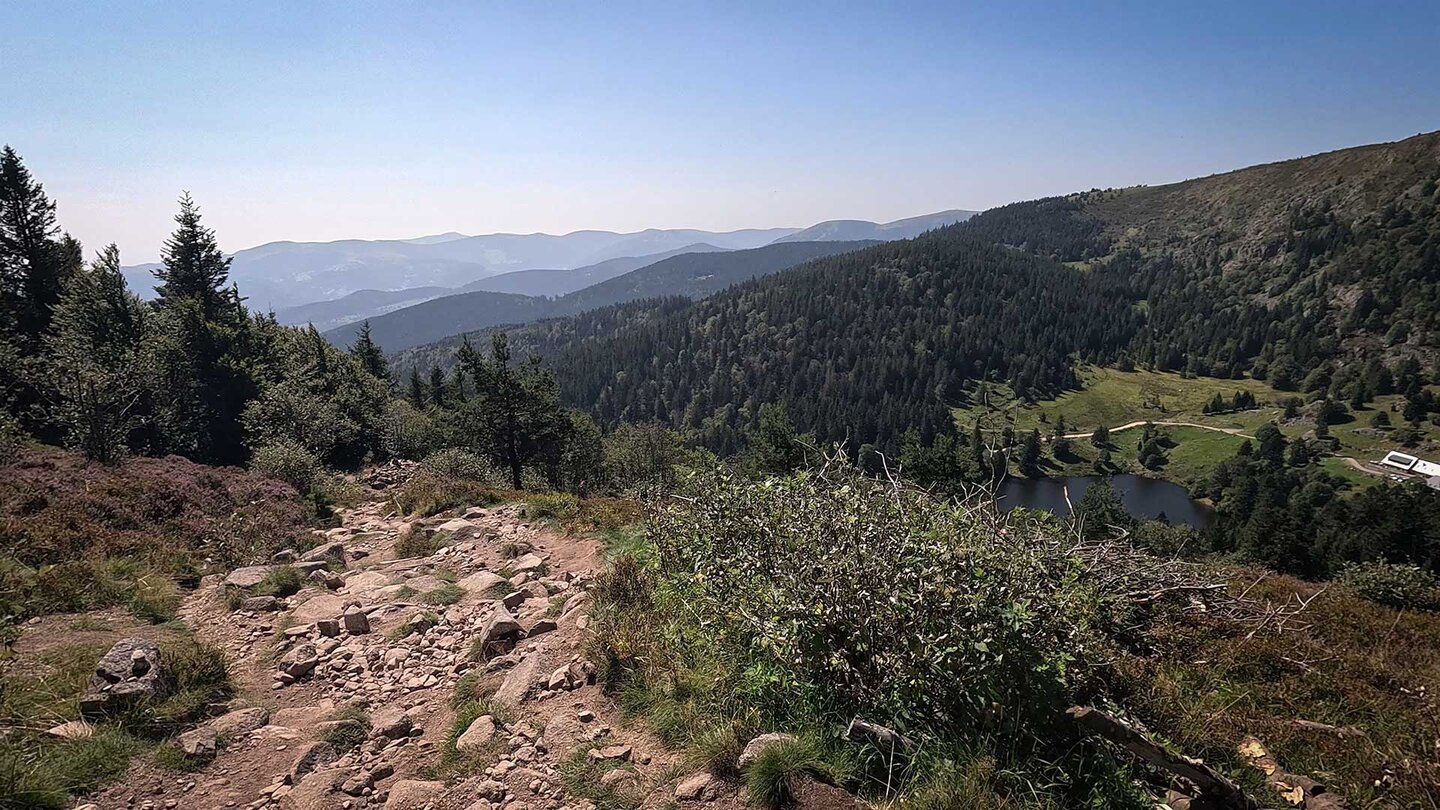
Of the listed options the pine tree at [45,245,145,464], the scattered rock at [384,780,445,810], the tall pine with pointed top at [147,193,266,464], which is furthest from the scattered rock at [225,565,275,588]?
the tall pine with pointed top at [147,193,266,464]

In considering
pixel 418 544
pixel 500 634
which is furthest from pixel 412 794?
pixel 418 544

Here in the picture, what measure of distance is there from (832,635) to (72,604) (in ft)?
38.5

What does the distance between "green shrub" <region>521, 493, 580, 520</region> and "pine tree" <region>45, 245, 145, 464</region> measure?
1398 centimetres

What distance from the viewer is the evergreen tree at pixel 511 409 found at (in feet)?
116

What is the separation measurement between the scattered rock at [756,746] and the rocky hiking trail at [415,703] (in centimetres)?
26

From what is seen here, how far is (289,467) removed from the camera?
68.0 feet

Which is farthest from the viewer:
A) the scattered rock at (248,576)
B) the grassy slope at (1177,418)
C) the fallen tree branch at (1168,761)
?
the grassy slope at (1177,418)

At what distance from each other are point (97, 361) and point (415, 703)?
30.0 metres

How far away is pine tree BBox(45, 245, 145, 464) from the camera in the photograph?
1775 cm

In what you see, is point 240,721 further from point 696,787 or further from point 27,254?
point 27,254

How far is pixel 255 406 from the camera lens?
29.2 meters

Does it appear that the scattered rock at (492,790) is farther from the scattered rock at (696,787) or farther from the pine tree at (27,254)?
the pine tree at (27,254)

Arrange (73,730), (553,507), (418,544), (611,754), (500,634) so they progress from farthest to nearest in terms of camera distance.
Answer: (553,507), (418,544), (500,634), (73,730), (611,754)

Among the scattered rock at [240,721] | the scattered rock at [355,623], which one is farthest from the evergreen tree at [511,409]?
the scattered rock at [240,721]
